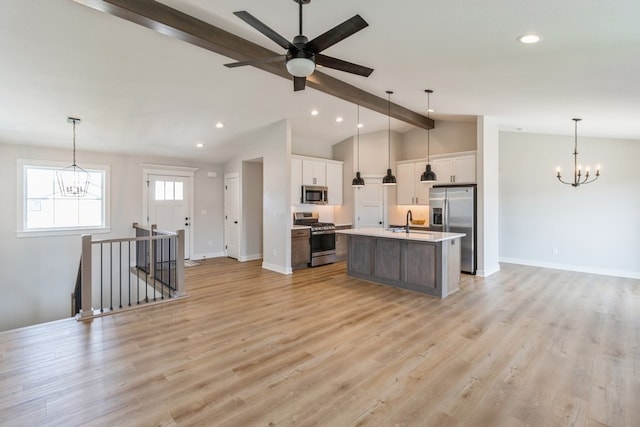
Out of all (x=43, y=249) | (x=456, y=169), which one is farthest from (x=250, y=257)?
(x=456, y=169)

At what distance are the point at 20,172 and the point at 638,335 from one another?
9.53m

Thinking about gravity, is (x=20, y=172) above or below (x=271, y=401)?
above

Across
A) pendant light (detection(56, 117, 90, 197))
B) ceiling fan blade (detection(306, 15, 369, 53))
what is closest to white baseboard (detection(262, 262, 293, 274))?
pendant light (detection(56, 117, 90, 197))

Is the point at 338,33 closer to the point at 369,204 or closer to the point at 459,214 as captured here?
the point at 459,214

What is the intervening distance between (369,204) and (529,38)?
523 centimetres

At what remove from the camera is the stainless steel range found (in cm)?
695

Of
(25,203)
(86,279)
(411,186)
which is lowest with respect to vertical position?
(86,279)

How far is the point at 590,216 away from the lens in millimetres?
6207

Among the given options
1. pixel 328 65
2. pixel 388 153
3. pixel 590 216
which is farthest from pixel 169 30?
pixel 590 216

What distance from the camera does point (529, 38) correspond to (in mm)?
2789

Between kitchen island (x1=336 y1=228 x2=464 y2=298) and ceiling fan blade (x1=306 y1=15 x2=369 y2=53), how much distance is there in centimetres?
306

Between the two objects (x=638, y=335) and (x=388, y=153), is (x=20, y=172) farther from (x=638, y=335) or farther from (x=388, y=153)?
(x=638, y=335)

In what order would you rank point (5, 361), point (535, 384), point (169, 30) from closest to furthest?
1. point (535, 384)
2. point (5, 361)
3. point (169, 30)

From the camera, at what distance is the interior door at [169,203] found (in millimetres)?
7199
